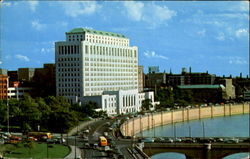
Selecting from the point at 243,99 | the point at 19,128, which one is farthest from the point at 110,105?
the point at 243,99

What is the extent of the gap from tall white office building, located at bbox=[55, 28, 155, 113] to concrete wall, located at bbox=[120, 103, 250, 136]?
1583 mm

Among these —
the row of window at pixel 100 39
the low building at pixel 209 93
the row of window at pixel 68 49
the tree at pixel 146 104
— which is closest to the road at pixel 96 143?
the row of window at pixel 68 49

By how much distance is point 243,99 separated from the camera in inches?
1174

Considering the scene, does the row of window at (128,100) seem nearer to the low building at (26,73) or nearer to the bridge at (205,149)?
→ the low building at (26,73)

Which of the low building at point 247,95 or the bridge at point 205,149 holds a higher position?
the low building at point 247,95

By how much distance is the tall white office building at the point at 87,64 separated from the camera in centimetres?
1845

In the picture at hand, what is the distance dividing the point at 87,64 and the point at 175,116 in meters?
4.54

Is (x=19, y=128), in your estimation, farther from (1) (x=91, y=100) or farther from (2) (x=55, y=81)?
(2) (x=55, y=81)

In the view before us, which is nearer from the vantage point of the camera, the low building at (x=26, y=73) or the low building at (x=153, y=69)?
the low building at (x=26, y=73)

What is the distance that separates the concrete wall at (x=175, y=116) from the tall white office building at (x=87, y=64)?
1583mm

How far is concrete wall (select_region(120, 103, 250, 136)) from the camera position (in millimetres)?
15538

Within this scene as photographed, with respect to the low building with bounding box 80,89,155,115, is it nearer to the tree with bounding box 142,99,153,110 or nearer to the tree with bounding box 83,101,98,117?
the tree with bounding box 142,99,153,110

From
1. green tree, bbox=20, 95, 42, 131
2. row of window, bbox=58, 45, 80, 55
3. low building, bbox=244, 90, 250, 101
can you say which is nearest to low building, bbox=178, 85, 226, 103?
low building, bbox=244, 90, 250, 101

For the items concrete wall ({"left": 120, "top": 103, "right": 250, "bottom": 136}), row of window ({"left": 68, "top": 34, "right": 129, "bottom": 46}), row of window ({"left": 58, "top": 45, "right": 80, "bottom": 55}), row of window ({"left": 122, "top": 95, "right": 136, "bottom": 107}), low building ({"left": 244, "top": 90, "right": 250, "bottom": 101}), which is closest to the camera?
concrete wall ({"left": 120, "top": 103, "right": 250, "bottom": 136})
